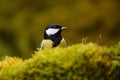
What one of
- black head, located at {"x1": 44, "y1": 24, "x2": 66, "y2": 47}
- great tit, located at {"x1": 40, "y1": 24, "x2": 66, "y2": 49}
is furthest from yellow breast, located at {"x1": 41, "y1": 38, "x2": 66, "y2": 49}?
black head, located at {"x1": 44, "y1": 24, "x2": 66, "y2": 47}

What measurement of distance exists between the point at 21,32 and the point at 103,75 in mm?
11038

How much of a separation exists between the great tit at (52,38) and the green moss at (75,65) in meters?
1.70

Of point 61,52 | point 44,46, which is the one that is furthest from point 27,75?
point 44,46

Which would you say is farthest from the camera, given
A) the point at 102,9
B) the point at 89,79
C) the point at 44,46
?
the point at 102,9

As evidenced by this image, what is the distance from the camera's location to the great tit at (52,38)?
9.23 meters

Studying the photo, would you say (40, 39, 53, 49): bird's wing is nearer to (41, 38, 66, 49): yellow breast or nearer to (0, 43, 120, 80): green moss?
(41, 38, 66, 49): yellow breast

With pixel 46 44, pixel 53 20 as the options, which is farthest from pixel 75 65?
pixel 53 20

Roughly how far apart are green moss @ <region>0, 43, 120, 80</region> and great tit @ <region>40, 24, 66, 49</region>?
1.70 metres

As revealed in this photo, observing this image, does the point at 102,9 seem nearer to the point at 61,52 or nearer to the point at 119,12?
the point at 119,12

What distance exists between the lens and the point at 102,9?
18250mm

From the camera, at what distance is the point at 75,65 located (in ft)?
24.0

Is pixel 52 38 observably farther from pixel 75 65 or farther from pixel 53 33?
pixel 75 65

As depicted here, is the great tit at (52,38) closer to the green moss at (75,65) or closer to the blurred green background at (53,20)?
the green moss at (75,65)

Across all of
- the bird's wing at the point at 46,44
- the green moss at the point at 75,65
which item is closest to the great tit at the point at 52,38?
the bird's wing at the point at 46,44
